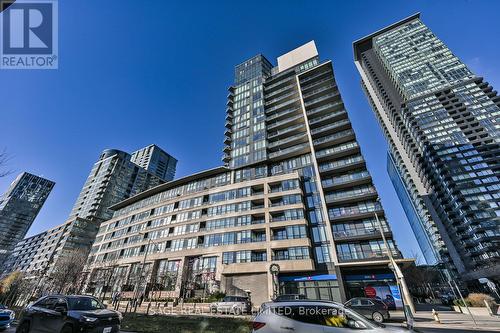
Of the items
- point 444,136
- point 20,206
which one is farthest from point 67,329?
point 20,206

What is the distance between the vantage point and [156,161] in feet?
435

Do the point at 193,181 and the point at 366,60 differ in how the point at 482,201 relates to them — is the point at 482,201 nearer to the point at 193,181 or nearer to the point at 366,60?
the point at 193,181

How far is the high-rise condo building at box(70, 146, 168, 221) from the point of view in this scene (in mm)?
91125

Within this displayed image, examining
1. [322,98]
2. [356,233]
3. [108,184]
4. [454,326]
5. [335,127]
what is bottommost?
[454,326]

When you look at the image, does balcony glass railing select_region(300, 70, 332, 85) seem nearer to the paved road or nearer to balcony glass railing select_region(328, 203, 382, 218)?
balcony glass railing select_region(328, 203, 382, 218)

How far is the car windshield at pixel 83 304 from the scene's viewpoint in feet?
26.2

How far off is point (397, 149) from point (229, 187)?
124293 millimetres

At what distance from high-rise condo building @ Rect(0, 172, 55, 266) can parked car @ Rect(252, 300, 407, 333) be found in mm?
147678

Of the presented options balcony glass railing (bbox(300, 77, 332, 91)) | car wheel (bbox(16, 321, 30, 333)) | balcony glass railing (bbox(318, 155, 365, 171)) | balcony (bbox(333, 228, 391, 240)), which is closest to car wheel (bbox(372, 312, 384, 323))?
balcony (bbox(333, 228, 391, 240))

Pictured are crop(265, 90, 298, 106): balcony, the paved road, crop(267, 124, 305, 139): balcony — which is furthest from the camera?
crop(265, 90, 298, 106): balcony

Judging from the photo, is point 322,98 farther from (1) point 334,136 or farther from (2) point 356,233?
(2) point 356,233

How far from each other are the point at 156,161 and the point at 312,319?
5518 inches

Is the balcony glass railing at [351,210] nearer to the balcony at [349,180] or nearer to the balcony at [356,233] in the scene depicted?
the balcony at [356,233]

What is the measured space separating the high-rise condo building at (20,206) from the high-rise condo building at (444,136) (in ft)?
A: 606
